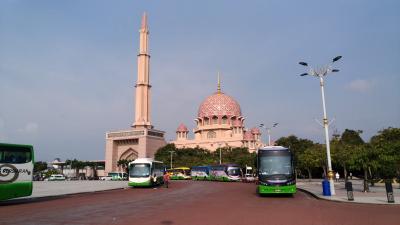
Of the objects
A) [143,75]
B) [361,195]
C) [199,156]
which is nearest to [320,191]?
[361,195]

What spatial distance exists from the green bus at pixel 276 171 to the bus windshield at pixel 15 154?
10874mm

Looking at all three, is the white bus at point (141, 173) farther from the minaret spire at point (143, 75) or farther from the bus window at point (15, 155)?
the minaret spire at point (143, 75)

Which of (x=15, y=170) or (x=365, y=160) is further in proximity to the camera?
(x=365, y=160)

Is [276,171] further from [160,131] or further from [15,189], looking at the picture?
[160,131]

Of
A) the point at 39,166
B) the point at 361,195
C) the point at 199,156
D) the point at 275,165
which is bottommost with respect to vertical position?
the point at 361,195

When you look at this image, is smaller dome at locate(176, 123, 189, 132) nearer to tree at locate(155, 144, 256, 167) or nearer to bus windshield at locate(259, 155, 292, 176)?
tree at locate(155, 144, 256, 167)

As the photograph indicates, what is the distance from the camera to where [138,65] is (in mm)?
77562

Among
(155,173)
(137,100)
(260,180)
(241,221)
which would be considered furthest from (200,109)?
(241,221)

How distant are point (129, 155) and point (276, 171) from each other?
68.6m

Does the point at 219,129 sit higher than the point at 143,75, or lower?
lower

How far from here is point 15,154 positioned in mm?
16141

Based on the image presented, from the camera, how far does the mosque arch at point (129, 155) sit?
83400 mm

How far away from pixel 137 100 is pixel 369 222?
68919mm

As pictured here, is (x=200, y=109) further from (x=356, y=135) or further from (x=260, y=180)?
(x=260, y=180)
